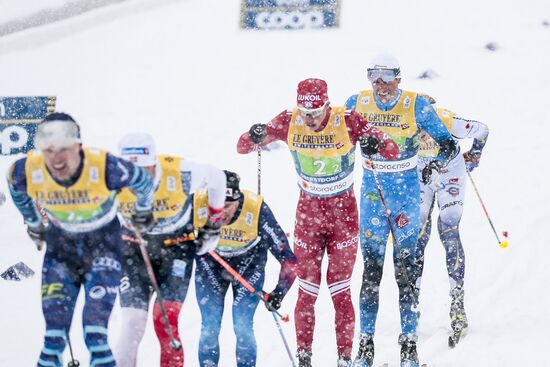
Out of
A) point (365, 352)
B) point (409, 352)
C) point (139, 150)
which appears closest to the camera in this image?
point (139, 150)

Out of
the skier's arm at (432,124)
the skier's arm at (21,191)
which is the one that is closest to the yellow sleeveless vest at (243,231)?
the skier's arm at (21,191)

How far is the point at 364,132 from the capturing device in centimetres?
645

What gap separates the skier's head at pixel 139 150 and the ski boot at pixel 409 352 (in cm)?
296

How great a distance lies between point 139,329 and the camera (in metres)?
5.63

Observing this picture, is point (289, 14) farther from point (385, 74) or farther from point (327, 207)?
point (327, 207)

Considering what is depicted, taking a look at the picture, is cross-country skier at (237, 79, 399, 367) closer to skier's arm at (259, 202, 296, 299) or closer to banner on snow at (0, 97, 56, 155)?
skier's arm at (259, 202, 296, 299)

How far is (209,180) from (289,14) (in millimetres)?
13511

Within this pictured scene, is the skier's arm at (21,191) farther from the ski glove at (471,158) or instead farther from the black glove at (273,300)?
the ski glove at (471,158)

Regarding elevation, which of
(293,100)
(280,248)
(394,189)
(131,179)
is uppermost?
(293,100)

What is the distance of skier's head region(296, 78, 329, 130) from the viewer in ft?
20.0

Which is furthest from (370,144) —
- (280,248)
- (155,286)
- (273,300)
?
(155,286)

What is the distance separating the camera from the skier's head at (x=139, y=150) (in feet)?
17.8

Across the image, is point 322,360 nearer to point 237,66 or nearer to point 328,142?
point 328,142

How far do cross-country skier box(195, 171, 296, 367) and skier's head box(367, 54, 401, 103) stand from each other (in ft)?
5.45
